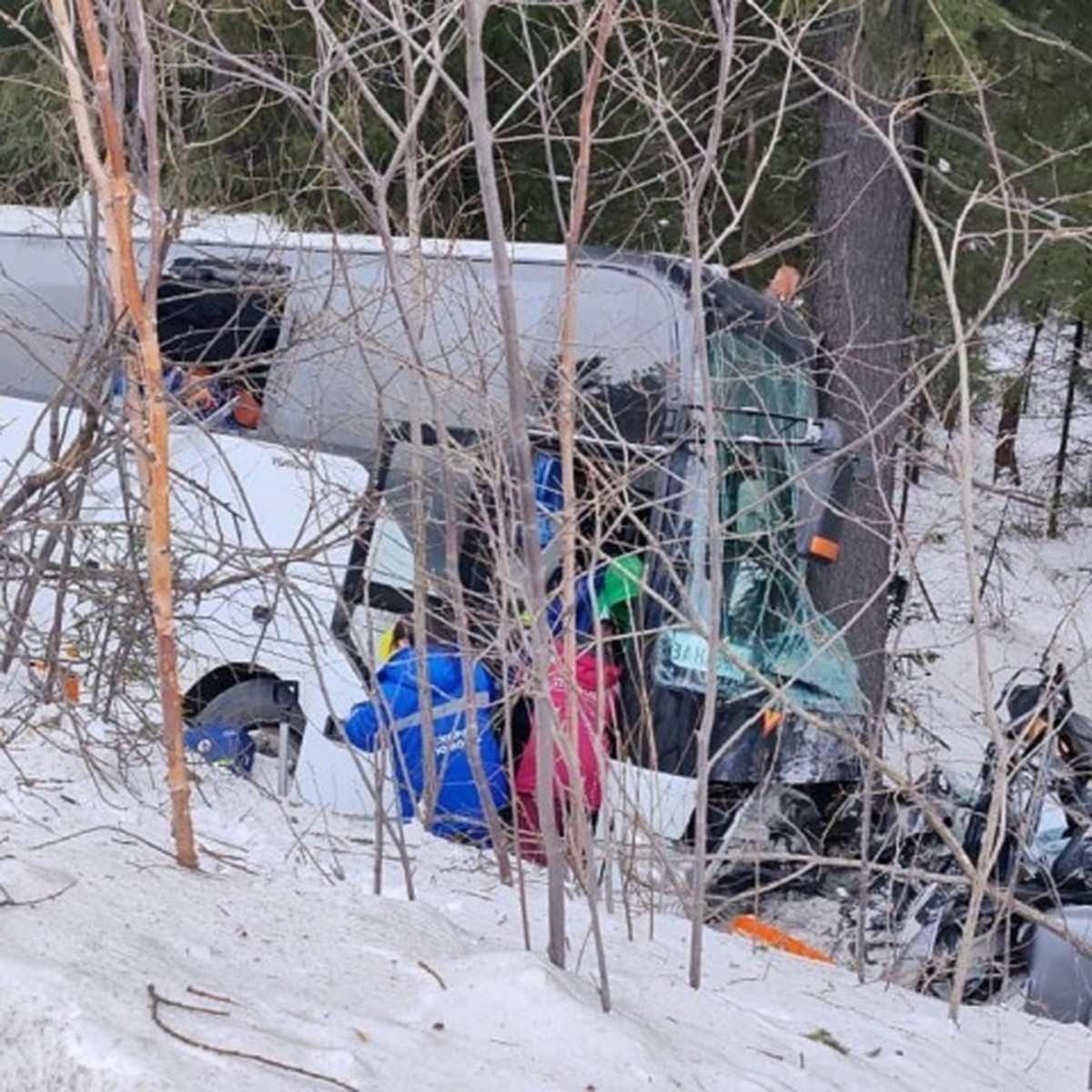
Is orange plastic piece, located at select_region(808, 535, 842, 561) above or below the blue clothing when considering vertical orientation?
above

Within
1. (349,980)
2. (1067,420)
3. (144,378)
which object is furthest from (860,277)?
(1067,420)

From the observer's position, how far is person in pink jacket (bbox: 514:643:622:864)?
3.80m

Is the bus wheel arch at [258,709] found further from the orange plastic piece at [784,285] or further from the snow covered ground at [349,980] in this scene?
the orange plastic piece at [784,285]

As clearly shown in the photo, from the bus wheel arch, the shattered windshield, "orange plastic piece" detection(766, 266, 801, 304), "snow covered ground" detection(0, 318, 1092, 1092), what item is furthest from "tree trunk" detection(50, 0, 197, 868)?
"orange plastic piece" detection(766, 266, 801, 304)

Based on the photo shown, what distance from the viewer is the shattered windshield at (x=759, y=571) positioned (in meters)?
6.09

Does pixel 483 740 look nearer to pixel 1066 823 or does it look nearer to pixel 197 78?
pixel 1066 823

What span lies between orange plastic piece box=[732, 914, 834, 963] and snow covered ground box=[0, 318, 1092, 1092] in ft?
0.74

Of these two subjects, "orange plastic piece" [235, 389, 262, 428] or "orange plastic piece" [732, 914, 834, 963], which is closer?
"orange plastic piece" [732, 914, 834, 963]

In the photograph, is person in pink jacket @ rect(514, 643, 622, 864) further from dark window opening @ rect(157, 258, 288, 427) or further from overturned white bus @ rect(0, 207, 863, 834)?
dark window opening @ rect(157, 258, 288, 427)

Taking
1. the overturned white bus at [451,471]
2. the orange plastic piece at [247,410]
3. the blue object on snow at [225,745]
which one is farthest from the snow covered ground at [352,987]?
the orange plastic piece at [247,410]

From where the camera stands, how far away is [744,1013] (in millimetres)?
3768

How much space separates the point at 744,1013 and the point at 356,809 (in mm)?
3302

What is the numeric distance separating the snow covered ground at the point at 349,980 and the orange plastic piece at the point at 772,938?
A: 23 cm

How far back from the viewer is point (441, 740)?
18.0 ft
